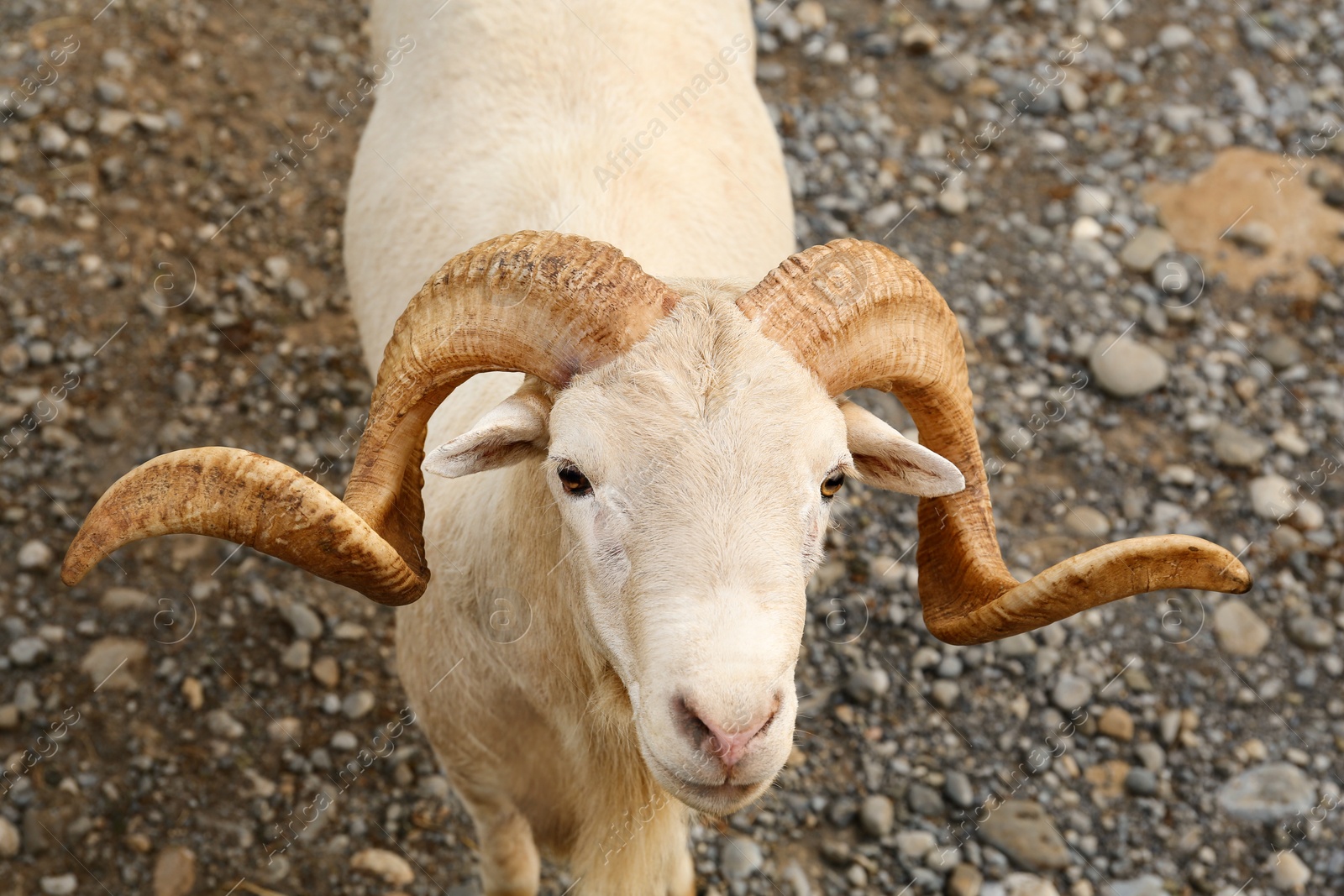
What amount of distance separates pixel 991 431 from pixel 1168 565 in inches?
150

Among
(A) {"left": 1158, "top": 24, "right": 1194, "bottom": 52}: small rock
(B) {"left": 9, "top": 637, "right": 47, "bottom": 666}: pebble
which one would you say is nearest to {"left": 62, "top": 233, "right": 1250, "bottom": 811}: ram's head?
(B) {"left": 9, "top": 637, "right": 47, "bottom": 666}: pebble

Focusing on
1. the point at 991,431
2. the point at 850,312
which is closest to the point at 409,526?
the point at 850,312

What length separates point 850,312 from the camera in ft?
11.6

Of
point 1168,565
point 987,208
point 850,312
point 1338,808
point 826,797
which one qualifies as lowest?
point 1338,808

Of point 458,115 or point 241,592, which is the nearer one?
point 458,115

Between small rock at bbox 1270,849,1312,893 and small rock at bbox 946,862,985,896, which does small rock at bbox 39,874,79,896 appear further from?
small rock at bbox 1270,849,1312,893

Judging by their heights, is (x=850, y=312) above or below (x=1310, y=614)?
above

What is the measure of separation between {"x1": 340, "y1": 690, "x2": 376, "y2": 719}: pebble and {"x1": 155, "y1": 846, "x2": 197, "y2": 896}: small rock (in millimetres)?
1025

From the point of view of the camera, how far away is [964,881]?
588 cm

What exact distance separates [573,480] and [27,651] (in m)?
4.27

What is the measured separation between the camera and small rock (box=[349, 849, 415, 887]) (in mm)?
5754

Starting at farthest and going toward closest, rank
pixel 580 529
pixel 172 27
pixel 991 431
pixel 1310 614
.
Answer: pixel 172 27
pixel 991 431
pixel 1310 614
pixel 580 529

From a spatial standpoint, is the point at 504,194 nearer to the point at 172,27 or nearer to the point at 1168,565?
the point at 1168,565

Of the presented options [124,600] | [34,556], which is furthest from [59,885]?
[34,556]
